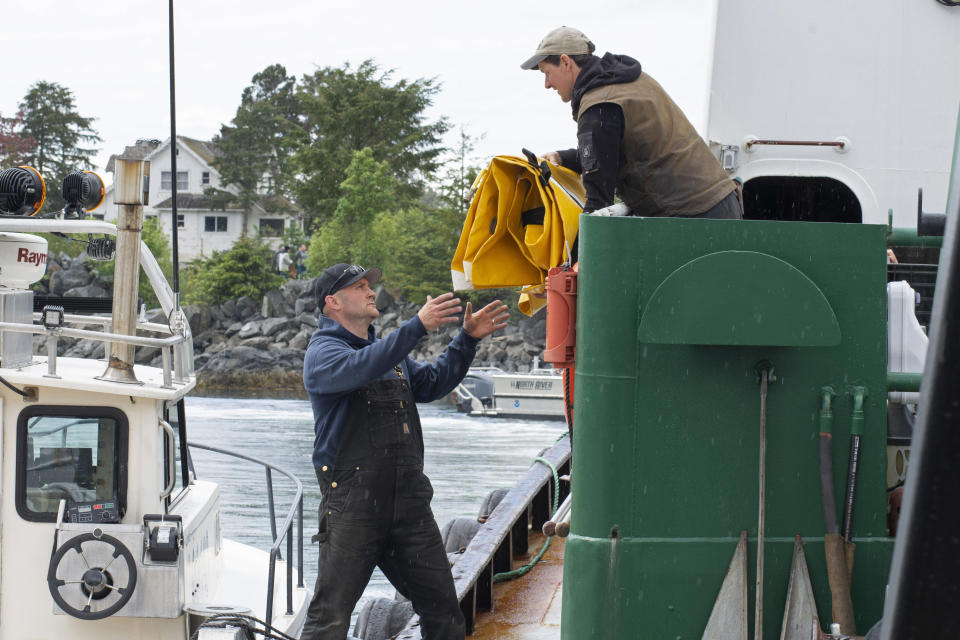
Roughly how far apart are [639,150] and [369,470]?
1902 millimetres

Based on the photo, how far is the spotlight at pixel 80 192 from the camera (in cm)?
716

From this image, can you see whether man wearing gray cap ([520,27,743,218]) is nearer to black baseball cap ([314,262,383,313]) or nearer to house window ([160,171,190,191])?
black baseball cap ([314,262,383,313])

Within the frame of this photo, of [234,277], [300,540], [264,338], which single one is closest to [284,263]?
[234,277]

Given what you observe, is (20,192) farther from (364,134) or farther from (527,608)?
(364,134)

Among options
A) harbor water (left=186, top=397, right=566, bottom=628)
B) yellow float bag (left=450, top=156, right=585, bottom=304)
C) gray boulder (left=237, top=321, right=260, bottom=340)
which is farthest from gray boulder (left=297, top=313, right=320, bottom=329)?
yellow float bag (left=450, top=156, right=585, bottom=304)

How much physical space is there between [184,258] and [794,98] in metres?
74.2

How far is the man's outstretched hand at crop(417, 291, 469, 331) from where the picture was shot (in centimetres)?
463

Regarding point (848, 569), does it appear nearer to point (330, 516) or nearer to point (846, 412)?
point (846, 412)

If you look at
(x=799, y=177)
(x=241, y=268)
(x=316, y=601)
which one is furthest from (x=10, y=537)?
(x=241, y=268)

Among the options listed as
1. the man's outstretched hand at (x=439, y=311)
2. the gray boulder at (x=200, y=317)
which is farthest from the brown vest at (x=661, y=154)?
the gray boulder at (x=200, y=317)

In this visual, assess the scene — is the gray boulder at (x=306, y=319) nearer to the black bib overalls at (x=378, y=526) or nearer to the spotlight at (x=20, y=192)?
the spotlight at (x=20, y=192)

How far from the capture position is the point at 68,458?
258 inches

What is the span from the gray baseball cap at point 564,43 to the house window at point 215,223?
76454mm

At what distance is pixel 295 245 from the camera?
7212 centimetres
